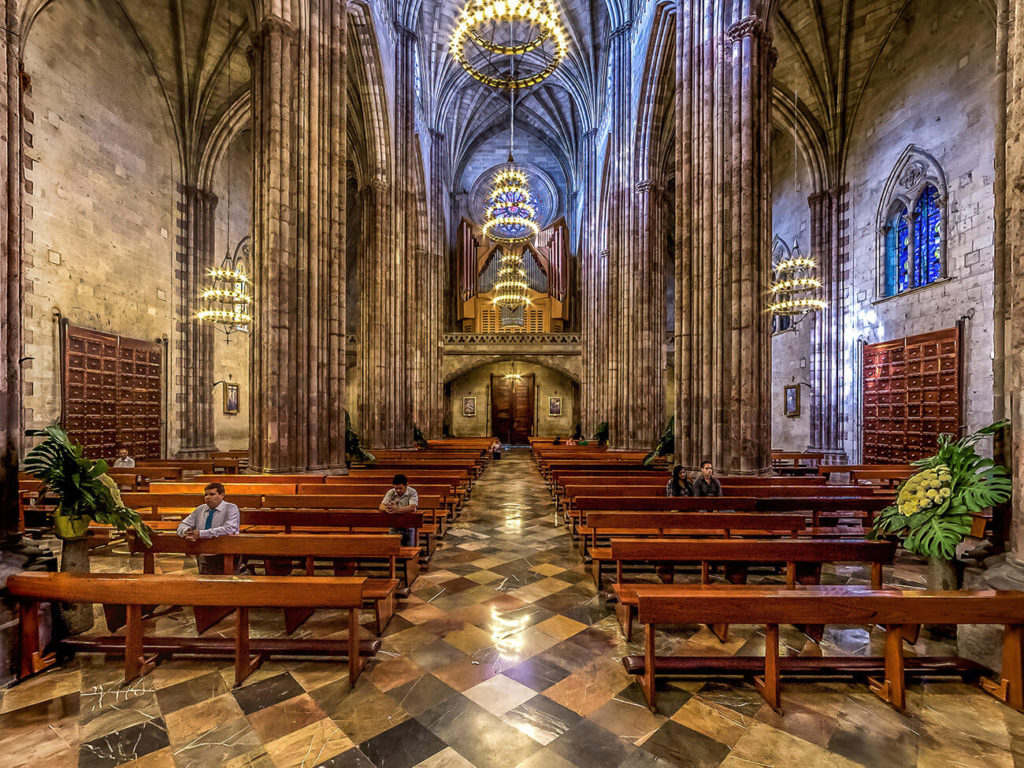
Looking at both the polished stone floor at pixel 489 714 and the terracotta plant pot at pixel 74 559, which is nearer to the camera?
the polished stone floor at pixel 489 714

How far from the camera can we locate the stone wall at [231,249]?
17.4 meters

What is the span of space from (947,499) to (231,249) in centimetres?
2110

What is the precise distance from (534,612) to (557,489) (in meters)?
5.18

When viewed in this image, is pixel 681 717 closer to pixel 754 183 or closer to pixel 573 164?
pixel 754 183

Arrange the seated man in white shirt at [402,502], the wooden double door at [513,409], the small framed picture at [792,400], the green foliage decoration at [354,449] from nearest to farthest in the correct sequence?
the seated man in white shirt at [402,502] < the green foliage decoration at [354,449] < the small framed picture at [792,400] < the wooden double door at [513,409]

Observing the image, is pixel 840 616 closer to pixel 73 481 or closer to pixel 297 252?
pixel 73 481

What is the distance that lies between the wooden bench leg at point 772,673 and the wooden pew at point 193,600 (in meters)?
2.58

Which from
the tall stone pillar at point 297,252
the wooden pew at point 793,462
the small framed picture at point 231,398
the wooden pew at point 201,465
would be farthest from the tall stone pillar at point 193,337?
the wooden pew at point 793,462

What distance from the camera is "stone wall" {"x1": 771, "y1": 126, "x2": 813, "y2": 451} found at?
17.7 meters

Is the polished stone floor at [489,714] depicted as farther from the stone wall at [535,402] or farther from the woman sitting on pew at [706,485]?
the stone wall at [535,402]

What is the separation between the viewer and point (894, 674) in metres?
2.97

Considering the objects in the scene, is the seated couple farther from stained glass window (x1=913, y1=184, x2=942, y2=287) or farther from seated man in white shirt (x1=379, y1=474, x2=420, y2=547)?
stained glass window (x1=913, y1=184, x2=942, y2=287)

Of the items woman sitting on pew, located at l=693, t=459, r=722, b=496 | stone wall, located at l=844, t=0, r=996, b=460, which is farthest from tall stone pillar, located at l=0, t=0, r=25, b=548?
stone wall, located at l=844, t=0, r=996, b=460

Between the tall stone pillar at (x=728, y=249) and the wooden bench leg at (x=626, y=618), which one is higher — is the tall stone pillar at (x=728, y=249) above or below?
above
